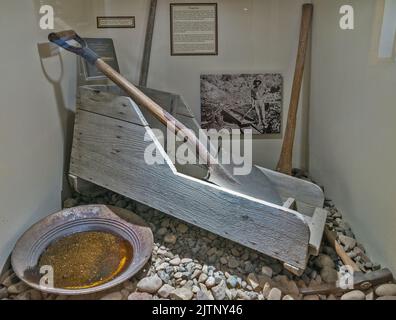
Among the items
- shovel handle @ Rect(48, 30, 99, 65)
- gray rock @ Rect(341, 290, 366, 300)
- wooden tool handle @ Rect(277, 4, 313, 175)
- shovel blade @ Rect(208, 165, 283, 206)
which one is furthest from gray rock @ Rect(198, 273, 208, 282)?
shovel handle @ Rect(48, 30, 99, 65)

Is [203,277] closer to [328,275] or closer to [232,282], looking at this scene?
[232,282]

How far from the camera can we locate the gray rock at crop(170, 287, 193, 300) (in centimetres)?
108

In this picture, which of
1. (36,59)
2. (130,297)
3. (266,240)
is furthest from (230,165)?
(36,59)

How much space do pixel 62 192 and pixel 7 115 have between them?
0.52 m

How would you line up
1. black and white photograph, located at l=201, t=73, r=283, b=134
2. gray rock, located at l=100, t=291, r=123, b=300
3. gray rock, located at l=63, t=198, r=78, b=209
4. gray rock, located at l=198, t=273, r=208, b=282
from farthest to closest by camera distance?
black and white photograph, located at l=201, t=73, r=283, b=134 → gray rock, located at l=63, t=198, r=78, b=209 → gray rock, located at l=198, t=273, r=208, b=282 → gray rock, located at l=100, t=291, r=123, b=300

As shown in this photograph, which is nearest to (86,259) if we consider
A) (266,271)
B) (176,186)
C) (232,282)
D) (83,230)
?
(83,230)

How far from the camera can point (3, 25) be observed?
113 centimetres

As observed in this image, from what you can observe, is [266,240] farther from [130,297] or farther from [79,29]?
[79,29]

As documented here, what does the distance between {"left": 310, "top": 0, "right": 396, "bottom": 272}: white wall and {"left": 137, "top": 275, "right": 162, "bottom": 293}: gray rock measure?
2.73ft

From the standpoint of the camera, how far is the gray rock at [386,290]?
108 cm

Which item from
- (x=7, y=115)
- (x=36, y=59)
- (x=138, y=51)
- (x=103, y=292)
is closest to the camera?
(x=103, y=292)

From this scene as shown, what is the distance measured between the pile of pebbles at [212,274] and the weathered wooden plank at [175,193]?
0.33ft

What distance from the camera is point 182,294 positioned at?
1.09m

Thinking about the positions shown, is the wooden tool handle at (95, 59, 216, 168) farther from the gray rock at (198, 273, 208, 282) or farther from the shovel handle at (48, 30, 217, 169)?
the gray rock at (198, 273, 208, 282)
